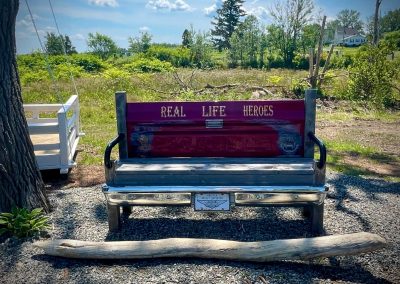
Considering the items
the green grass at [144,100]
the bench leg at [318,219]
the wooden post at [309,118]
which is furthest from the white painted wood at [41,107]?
the bench leg at [318,219]

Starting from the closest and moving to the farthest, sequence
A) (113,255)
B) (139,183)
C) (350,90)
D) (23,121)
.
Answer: (113,255) < (139,183) < (23,121) < (350,90)

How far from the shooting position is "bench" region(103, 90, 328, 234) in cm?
398

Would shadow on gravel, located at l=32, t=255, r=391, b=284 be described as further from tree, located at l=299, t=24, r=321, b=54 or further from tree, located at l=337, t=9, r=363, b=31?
tree, located at l=337, t=9, r=363, b=31

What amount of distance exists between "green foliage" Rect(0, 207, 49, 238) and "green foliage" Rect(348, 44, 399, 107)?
1457 cm

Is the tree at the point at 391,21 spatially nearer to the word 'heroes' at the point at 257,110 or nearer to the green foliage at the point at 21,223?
the word 'heroes' at the point at 257,110

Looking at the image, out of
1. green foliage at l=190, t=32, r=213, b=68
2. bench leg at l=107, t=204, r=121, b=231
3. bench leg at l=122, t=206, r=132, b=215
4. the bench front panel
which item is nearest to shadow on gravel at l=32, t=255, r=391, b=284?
bench leg at l=107, t=204, r=121, b=231

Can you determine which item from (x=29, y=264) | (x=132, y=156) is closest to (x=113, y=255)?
(x=29, y=264)

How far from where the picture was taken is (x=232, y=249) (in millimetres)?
3672

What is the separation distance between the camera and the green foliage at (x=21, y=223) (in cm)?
429

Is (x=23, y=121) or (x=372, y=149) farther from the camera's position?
(x=372, y=149)

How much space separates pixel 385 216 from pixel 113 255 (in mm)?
3497

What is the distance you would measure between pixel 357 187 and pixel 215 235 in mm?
3042

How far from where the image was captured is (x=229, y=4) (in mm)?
65625

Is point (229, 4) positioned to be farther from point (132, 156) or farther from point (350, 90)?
point (132, 156)
